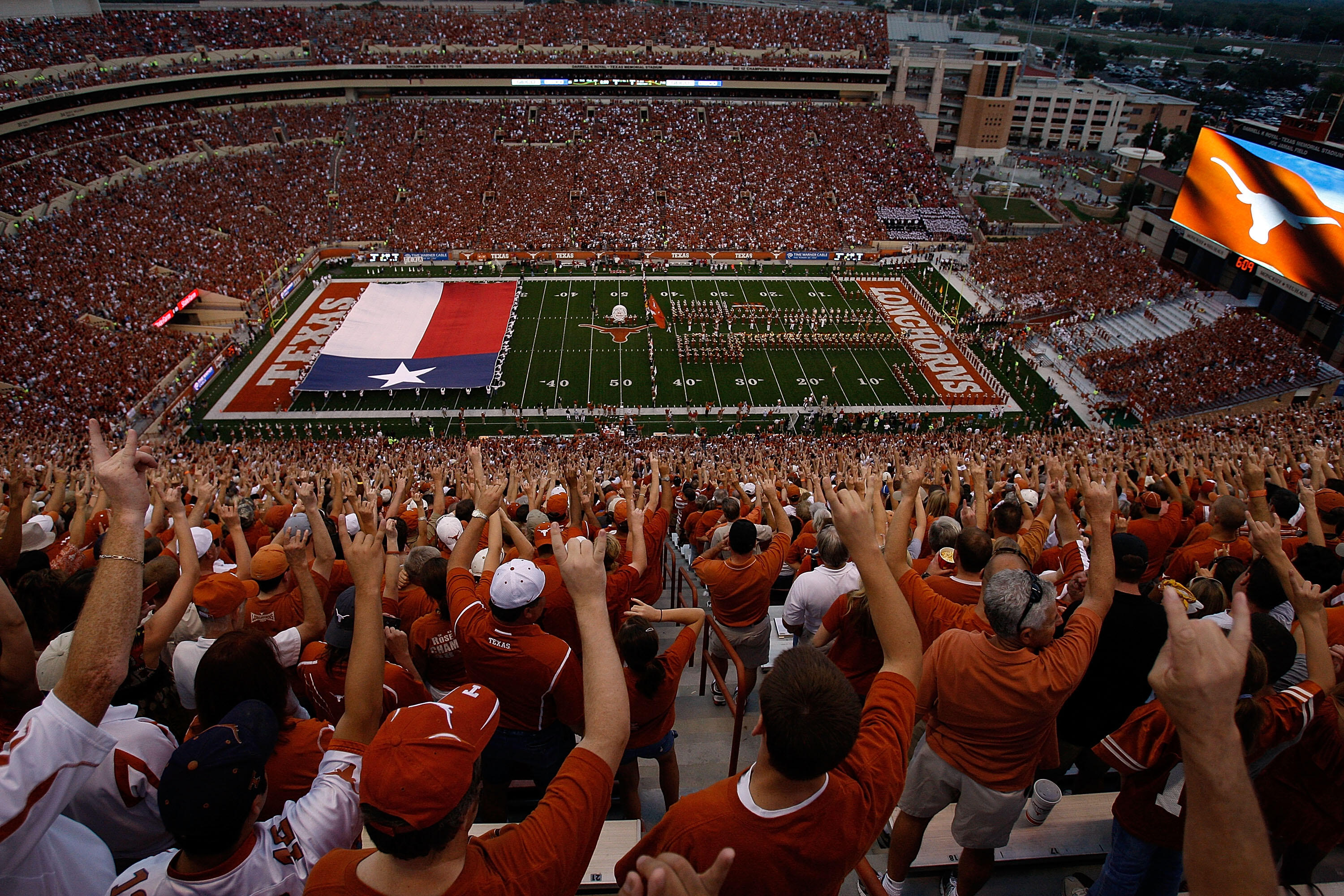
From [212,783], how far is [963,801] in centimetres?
312

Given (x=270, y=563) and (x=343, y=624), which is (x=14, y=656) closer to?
(x=343, y=624)

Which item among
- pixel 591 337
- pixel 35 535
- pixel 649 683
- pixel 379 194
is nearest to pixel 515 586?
pixel 649 683

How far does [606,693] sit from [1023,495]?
8.81 metres

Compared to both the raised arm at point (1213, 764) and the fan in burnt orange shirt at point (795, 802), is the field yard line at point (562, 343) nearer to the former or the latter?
the fan in burnt orange shirt at point (795, 802)

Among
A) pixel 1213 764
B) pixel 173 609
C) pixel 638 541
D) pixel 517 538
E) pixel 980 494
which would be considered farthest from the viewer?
Result: pixel 980 494

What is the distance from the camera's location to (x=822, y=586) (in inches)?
205

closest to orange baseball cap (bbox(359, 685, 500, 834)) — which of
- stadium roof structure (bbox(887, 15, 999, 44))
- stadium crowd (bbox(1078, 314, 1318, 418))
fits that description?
stadium crowd (bbox(1078, 314, 1318, 418))

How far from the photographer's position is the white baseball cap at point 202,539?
600 cm

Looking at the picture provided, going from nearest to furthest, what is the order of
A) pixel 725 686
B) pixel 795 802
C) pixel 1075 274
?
1. pixel 795 802
2. pixel 725 686
3. pixel 1075 274

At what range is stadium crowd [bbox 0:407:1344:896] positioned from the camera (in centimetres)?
204

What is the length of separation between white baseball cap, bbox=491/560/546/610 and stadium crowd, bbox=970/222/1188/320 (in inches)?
1325

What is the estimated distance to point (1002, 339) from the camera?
100ft

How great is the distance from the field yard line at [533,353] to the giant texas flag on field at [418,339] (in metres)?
1.21

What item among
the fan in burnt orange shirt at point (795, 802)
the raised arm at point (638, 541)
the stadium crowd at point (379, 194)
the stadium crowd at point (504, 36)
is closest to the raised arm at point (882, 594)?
the fan in burnt orange shirt at point (795, 802)
